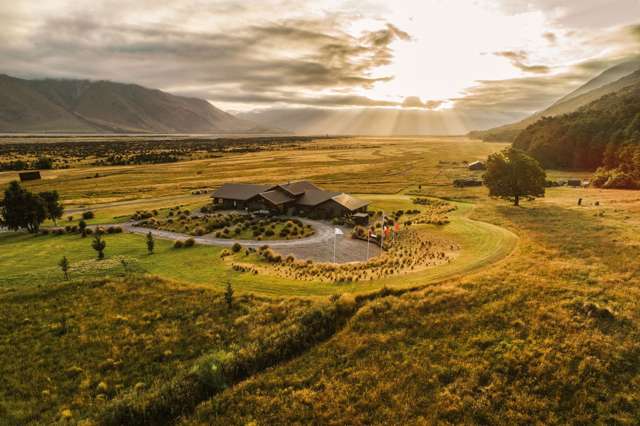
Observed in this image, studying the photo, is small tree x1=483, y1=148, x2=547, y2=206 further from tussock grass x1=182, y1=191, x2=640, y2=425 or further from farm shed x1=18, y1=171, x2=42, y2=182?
farm shed x1=18, y1=171, x2=42, y2=182

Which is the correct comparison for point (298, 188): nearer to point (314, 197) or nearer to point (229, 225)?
point (314, 197)

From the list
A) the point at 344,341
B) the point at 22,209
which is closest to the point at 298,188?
the point at 22,209

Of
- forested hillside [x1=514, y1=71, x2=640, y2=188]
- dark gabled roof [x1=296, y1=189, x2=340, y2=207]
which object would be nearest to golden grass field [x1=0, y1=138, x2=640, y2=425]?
dark gabled roof [x1=296, y1=189, x2=340, y2=207]

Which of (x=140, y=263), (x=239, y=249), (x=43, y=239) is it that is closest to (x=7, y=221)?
(x=43, y=239)

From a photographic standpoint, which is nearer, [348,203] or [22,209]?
[22,209]

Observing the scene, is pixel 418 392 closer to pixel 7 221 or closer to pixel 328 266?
pixel 328 266

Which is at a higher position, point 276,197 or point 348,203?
point 276,197
